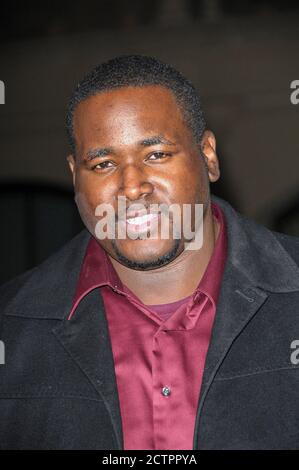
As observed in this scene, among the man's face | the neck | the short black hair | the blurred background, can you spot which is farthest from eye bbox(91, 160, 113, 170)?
the blurred background

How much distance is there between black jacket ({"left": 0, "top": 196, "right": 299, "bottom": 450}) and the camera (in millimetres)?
1787

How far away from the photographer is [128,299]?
2.04m

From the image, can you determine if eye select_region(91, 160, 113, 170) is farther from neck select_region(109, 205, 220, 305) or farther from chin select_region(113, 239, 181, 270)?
neck select_region(109, 205, 220, 305)

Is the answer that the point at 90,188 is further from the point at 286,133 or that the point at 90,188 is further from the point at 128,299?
the point at 286,133

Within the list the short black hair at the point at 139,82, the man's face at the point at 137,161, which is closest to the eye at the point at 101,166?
the man's face at the point at 137,161

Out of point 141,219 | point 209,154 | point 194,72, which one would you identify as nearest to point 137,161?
point 141,219

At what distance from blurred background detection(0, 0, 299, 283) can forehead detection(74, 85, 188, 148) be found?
8.83 feet

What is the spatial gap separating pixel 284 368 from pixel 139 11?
137 inches

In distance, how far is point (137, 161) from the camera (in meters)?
1.88

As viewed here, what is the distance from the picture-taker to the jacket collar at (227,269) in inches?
79.1

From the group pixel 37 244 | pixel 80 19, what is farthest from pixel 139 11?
pixel 37 244

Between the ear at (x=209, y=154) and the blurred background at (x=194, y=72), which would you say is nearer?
the ear at (x=209, y=154)

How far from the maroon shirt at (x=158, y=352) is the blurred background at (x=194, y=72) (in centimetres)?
262

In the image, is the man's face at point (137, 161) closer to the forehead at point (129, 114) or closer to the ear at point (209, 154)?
the forehead at point (129, 114)
